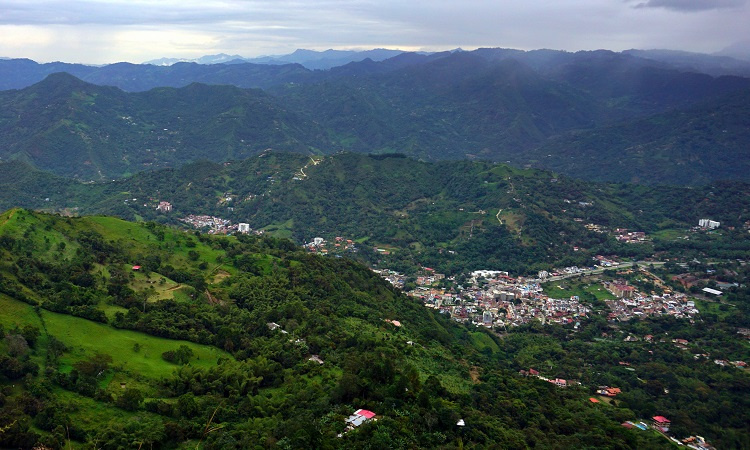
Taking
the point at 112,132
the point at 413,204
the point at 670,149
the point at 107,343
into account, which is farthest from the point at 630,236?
the point at 112,132

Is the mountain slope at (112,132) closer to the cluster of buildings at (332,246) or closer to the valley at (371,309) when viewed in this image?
the valley at (371,309)

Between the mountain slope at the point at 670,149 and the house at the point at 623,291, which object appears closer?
the house at the point at 623,291

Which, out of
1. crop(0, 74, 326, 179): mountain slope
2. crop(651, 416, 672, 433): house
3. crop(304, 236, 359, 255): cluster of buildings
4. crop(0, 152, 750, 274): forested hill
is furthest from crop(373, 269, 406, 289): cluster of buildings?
crop(0, 74, 326, 179): mountain slope

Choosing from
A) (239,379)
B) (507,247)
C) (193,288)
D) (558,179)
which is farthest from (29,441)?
(558,179)

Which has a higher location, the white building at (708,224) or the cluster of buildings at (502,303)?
the white building at (708,224)

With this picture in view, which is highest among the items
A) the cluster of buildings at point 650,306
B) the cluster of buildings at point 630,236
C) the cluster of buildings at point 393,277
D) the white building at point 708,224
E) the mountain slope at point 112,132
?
the mountain slope at point 112,132

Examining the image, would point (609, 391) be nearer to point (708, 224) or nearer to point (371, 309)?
point (371, 309)

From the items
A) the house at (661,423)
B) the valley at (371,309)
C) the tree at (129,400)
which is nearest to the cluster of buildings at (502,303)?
the valley at (371,309)
